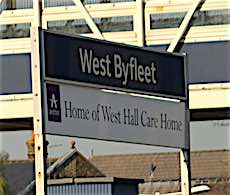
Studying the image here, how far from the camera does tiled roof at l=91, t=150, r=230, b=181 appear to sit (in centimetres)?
5462

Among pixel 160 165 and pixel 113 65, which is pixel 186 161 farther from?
pixel 160 165

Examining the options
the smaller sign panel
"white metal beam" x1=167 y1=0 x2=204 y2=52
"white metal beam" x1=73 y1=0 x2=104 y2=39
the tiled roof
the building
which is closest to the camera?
the smaller sign panel

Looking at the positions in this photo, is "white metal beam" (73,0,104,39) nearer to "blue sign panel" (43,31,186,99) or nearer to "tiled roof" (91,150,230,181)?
"blue sign panel" (43,31,186,99)

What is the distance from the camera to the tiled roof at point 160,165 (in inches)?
2151

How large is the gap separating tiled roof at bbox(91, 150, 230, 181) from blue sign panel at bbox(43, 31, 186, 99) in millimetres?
42471

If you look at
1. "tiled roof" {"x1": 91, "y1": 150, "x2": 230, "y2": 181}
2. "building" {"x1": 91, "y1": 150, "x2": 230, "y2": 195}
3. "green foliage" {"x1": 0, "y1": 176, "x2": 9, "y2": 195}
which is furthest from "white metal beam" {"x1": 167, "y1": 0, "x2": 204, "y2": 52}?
"tiled roof" {"x1": 91, "y1": 150, "x2": 230, "y2": 181}

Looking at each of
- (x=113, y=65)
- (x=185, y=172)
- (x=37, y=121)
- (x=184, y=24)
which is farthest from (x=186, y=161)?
(x=184, y=24)

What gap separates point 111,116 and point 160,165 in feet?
158

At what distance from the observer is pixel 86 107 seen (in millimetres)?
9359

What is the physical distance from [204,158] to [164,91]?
47442 millimetres

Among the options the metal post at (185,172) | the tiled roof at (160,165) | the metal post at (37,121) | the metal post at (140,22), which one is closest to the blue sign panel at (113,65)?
the metal post at (37,121)

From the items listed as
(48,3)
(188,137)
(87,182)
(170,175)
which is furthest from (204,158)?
(188,137)

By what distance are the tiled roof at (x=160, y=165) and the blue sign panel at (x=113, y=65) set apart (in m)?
42.5

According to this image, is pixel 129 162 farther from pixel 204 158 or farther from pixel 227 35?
pixel 227 35
